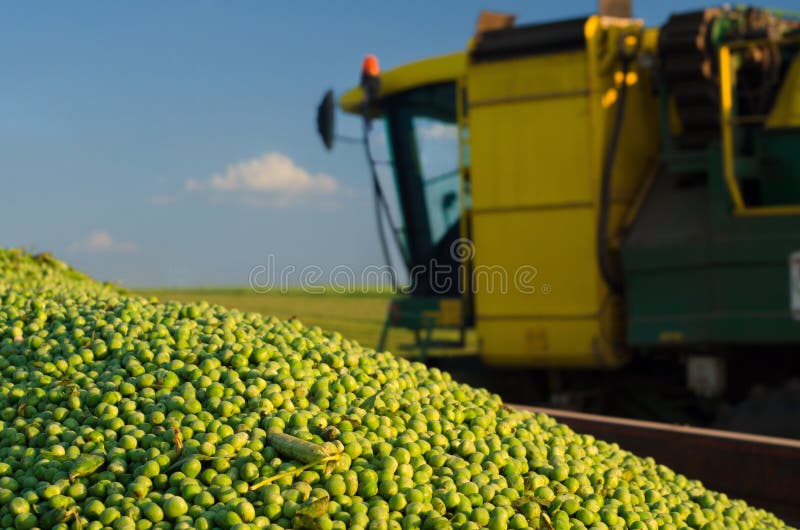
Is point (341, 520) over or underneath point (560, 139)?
underneath

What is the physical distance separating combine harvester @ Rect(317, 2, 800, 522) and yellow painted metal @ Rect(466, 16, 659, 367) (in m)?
0.01

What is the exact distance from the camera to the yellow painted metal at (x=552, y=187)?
5727mm

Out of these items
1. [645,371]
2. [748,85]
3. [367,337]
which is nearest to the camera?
[748,85]

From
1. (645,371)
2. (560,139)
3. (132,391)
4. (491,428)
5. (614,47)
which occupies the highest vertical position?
(614,47)

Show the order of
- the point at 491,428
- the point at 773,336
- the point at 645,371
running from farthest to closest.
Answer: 1. the point at 645,371
2. the point at 773,336
3. the point at 491,428

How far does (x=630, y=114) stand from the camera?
5.91m

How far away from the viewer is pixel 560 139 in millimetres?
5762

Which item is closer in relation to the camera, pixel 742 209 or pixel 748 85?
pixel 742 209

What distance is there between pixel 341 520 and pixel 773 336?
409 centimetres

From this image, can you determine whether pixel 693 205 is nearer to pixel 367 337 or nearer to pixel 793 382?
pixel 793 382

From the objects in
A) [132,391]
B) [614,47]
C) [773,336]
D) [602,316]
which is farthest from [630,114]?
[132,391]

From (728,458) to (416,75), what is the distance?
4.30 m

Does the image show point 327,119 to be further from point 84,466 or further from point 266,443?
point 84,466

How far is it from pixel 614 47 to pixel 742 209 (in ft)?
4.74
